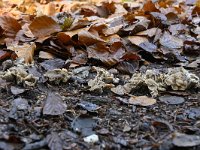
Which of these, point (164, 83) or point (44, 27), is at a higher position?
point (44, 27)

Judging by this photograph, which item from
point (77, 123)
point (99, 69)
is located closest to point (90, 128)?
point (77, 123)

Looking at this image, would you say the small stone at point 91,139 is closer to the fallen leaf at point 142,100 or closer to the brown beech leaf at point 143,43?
the fallen leaf at point 142,100

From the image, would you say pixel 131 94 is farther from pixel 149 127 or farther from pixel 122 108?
pixel 149 127

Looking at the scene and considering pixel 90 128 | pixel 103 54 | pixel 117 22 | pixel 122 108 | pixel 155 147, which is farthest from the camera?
pixel 117 22

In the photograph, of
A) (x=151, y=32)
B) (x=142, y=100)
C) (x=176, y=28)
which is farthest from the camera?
(x=176, y=28)

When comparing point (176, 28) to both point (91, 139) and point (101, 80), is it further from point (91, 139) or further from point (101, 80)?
point (91, 139)

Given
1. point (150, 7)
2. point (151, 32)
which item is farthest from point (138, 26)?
point (150, 7)

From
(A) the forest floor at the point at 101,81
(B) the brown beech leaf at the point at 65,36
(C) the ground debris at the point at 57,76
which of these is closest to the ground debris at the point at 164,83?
(A) the forest floor at the point at 101,81

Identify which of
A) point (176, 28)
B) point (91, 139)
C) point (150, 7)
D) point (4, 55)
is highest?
point (150, 7)
